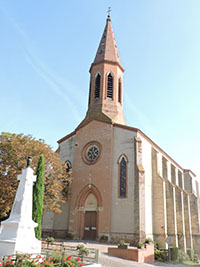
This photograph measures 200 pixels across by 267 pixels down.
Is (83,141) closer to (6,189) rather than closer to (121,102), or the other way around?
(121,102)

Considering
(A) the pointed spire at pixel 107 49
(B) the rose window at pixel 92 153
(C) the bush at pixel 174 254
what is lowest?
(C) the bush at pixel 174 254

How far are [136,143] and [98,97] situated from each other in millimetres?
8023

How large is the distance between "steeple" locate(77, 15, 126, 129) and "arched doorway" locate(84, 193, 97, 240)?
7854 millimetres

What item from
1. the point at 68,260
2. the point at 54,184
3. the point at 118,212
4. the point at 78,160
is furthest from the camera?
the point at 78,160

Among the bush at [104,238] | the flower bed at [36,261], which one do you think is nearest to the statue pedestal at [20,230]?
the flower bed at [36,261]

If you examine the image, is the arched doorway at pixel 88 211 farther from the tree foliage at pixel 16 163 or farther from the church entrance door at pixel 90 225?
the tree foliage at pixel 16 163

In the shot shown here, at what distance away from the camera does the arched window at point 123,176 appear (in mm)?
20881

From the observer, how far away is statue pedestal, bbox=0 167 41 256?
8641 millimetres

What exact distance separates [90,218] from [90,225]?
57 cm

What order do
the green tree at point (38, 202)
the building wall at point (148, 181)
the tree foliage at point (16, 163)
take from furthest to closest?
1. the building wall at point (148, 181)
2. the tree foliage at point (16, 163)
3. the green tree at point (38, 202)

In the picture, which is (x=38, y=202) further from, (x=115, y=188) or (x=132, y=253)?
(x=115, y=188)

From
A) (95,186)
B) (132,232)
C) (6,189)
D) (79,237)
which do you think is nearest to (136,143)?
(95,186)

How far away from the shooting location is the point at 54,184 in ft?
60.5

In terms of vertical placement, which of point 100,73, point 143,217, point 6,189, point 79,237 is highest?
point 100,73
